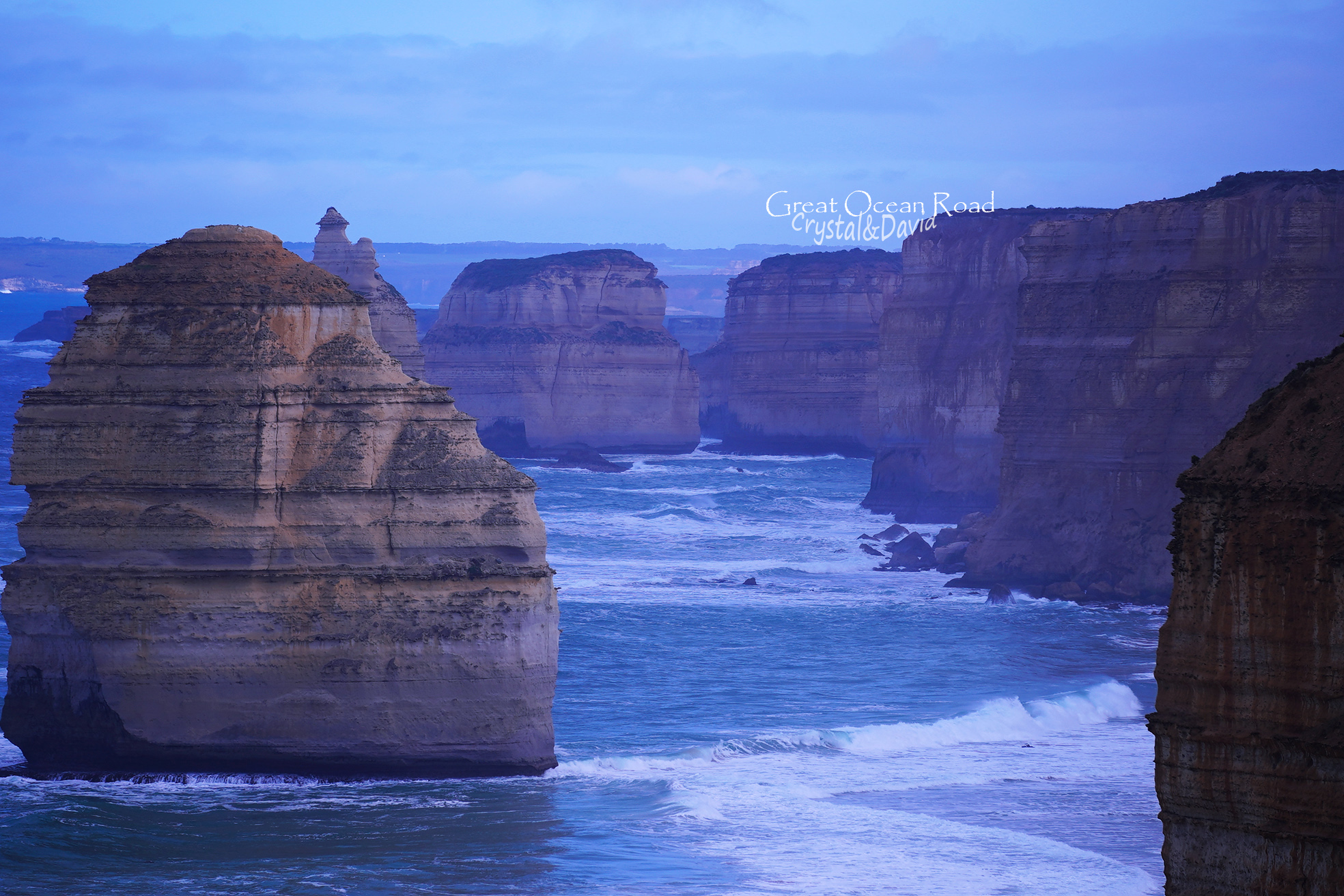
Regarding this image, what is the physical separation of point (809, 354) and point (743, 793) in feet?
273

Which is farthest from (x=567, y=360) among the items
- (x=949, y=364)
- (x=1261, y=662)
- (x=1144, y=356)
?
(x=1261, y=662)

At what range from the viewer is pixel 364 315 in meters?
24.5

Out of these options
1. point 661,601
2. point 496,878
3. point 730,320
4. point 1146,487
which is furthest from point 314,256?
point 730,320

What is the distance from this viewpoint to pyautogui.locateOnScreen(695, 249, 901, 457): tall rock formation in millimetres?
106750

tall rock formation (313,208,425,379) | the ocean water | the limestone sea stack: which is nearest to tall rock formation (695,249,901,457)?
tall rock formation (313,208,425,379)

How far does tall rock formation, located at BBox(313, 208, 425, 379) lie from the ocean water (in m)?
19.2

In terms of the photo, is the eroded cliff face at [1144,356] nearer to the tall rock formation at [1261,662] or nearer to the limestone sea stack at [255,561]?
the limestone sea stack at [255,561]

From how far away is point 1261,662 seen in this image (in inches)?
354

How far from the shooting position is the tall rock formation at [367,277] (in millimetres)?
61469

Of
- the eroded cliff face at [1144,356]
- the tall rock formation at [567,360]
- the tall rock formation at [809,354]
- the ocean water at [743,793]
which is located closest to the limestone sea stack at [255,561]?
the ocean water at [743,793]

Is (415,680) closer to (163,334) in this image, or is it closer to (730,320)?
(163,334)

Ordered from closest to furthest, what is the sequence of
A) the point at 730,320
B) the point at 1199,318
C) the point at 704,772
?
the point at 704,772 → the point at 1199,318 → the point at 730,320

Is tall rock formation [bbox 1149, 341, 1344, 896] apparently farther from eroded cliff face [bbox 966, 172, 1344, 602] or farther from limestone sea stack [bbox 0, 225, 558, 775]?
eroded cliff face [bbox 966, 172, 1344, 602]

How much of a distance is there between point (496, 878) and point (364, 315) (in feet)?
27.3
